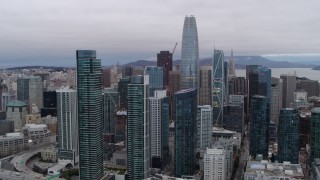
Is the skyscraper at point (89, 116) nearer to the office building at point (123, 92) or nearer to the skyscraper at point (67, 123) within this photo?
the skyscraper at point (67, 123)

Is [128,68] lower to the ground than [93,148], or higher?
higher

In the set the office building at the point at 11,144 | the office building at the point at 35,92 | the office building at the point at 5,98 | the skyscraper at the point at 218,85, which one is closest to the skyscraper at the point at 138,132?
the office building at the point at 11,144

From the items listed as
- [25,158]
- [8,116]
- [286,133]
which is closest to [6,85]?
[8,116]

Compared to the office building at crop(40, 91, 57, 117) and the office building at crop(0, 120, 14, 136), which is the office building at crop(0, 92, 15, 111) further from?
the office building at crop(0, 120, 14, 136)

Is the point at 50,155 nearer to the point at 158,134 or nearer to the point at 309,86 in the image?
the point at 158,134

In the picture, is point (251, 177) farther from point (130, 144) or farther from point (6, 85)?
point (6, 85)

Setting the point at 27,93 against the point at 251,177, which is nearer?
the point at 251,177

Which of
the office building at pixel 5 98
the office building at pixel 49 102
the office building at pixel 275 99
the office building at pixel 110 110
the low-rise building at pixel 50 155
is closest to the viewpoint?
the low-rise building at pixel 50 155
